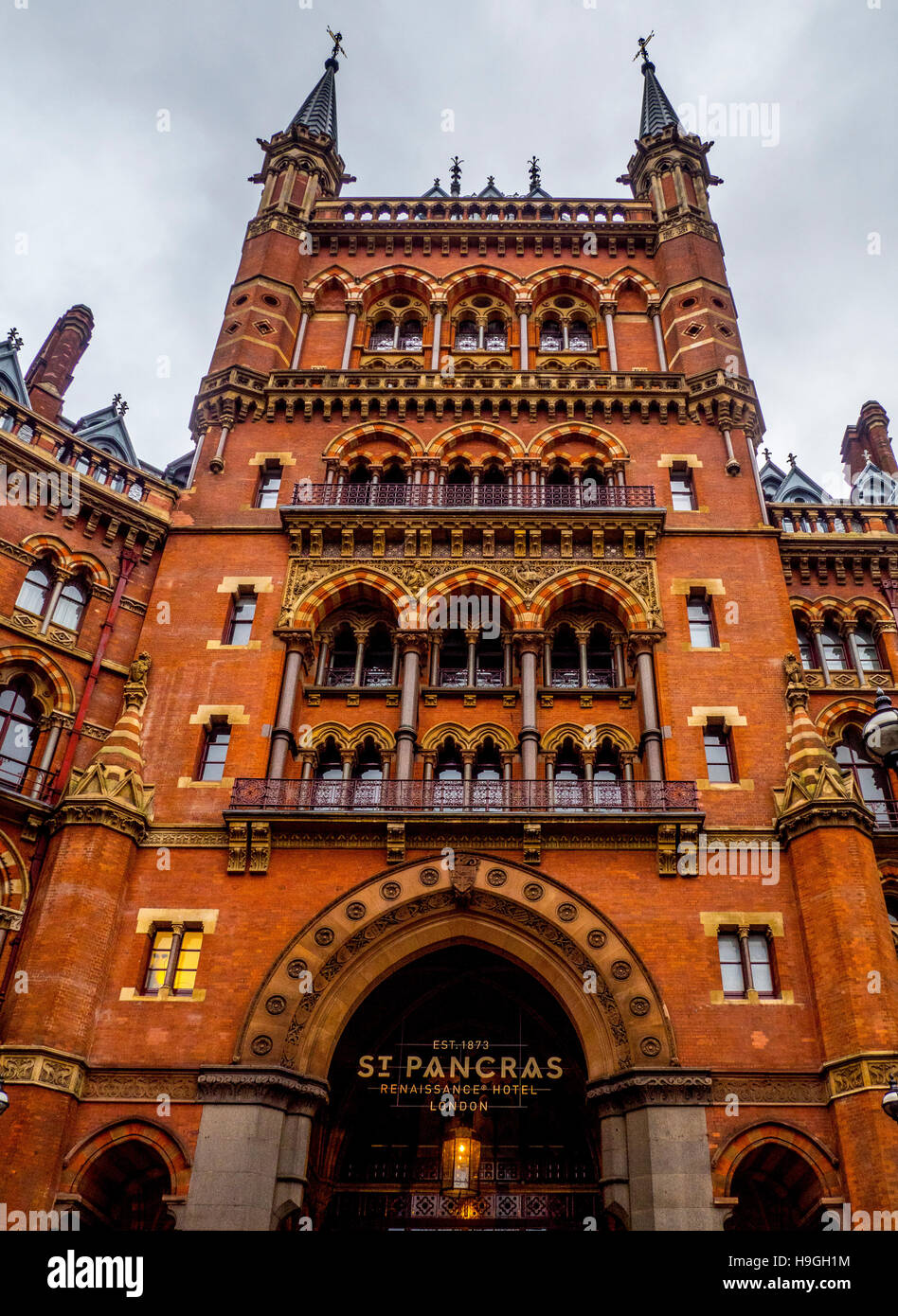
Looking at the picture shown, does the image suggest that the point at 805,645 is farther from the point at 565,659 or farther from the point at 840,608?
the point at 565,659

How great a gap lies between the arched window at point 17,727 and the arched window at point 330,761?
6.35m

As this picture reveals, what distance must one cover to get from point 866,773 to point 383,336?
2053cm

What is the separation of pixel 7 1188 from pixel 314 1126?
5801mm

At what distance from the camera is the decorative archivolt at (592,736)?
24281 mm

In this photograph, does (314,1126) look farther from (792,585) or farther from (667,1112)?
(792,585)

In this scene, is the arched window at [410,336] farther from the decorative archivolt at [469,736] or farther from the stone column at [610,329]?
the decorative archivolt at [469,736]

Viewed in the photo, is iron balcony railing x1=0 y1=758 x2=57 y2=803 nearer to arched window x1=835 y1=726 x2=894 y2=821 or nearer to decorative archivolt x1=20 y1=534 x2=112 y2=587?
decorative archivolt x1=20 y1=534 x2=112 y2=587

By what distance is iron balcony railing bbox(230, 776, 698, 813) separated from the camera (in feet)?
73.4

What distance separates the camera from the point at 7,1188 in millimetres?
17625

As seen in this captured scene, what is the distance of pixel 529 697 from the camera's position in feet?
80.3

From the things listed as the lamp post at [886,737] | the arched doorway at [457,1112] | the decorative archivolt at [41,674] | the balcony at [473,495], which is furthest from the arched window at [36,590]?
the lamp post at [886,737]

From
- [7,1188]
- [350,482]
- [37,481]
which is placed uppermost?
[350,482]
